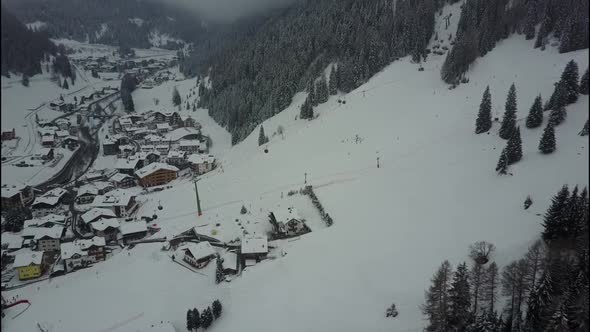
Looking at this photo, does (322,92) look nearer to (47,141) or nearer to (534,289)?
(47,141)

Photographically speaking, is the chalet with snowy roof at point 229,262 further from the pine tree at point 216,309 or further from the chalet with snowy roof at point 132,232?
the chalet with snowy roof at point 132,232

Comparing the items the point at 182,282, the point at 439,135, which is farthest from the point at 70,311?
the point at 439,135

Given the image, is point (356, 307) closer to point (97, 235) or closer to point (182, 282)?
point (182, 282)

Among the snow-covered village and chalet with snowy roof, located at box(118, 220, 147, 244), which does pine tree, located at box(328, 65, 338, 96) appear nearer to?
the snow-covered village

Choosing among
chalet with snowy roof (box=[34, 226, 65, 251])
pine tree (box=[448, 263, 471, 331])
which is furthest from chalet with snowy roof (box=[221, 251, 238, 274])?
chalet with snowy roof (box=[34, 226, 65, 251])

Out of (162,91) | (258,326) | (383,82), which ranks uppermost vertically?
(162,91)

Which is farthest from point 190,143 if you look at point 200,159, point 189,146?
point 200,159

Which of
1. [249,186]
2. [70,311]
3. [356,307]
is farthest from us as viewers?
[249,186]

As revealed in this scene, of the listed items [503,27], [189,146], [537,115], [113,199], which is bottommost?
[113,199]
